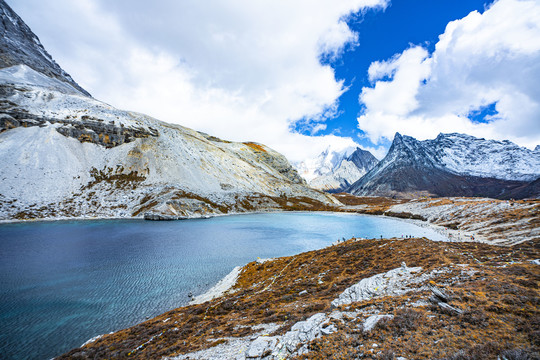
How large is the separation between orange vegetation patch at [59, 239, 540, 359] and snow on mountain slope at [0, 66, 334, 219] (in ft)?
251

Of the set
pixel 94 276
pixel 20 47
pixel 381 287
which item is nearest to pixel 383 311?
pixel 381 287

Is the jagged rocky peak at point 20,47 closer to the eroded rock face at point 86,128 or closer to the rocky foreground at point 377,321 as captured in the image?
the eroded rock face at point 86,128

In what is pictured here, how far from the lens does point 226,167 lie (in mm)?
148625

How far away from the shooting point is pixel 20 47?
158250 mm

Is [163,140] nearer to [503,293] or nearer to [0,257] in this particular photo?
[0,257]

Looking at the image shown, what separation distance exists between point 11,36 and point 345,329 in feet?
907

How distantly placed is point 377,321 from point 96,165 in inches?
5106

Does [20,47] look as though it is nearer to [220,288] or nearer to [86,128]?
[86,128]

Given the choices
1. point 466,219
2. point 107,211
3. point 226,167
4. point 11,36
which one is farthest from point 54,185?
point 11,36

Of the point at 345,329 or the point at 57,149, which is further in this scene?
the point at 57,149

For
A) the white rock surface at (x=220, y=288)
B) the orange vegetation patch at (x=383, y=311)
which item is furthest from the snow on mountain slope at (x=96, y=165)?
the orange vegetation patch at (x=383, y=311)

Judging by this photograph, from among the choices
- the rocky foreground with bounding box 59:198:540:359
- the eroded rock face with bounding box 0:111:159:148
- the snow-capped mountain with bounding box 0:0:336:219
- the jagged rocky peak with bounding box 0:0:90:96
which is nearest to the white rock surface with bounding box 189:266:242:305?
the rocky foreground with bounding box 59:198:540:359

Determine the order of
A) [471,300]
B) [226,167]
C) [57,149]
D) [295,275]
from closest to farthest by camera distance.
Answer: [471,300] → [295,275] → [57,149] → [226,167]

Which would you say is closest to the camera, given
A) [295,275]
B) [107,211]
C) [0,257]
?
[295,275]
